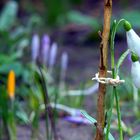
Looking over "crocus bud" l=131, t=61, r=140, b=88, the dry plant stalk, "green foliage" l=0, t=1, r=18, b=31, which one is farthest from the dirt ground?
"crocus bud" l=131, t=61, r=140, b=88

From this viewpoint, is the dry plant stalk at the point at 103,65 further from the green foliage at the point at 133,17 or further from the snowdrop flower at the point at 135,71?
the green foliage at the point at 133,17

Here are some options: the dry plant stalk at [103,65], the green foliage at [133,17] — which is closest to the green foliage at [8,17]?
the green foliage at [133,17]

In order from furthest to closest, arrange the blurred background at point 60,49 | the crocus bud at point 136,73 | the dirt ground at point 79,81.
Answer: the blurred background at point 60,49 < the dirt ground at point 79,81 < the crocus bud at point 136,73

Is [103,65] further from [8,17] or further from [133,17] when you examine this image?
[133,17]

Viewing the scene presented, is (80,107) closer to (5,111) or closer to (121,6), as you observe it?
(5,111)

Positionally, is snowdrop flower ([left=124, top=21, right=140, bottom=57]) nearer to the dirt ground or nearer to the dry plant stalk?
the dry plant stalk

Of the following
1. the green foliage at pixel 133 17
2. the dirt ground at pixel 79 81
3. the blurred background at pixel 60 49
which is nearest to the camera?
the dirt ground at pixel 79 81

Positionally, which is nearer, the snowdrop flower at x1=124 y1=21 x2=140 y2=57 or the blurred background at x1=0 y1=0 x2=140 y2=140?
the snowdrop flower at x1=124 y1=21 x2=140 y2=57

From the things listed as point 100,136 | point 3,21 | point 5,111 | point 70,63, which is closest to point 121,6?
point 70,63
